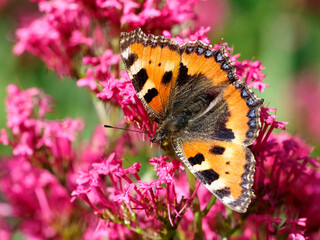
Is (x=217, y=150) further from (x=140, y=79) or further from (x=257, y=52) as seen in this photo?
(x=257, y=52)

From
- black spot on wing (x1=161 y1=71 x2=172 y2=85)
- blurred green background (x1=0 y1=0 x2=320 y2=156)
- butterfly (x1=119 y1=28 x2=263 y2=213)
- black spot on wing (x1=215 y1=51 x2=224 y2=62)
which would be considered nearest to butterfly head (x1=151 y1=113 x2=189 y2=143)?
butterfly (x1=119 y1=28 x2=263 y2=213)

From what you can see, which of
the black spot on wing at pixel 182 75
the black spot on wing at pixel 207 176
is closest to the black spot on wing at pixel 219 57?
the black spot on wing at pixel 182 75

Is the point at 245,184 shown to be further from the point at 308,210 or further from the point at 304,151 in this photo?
the point at 304,151

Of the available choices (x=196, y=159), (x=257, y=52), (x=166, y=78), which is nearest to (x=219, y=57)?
(x=166, y=78)

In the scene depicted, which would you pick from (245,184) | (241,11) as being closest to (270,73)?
(241,11)

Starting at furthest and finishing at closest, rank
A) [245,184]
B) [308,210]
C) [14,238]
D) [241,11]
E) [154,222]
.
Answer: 1. [241,11]
2. [14,238]
3. [308,210]
4. [154,222]
5. [245,184]

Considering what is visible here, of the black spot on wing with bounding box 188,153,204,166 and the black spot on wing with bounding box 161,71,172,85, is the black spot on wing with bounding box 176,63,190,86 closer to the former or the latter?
the black spot on wing with bounding box 161,71,172,85
